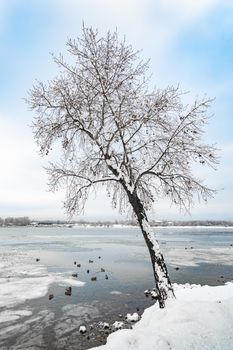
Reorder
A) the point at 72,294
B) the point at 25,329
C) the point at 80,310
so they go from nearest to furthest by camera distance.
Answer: the point at 25,329 → the point at 80,310 → the point at 72,294

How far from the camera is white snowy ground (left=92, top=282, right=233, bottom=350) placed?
28.0ft

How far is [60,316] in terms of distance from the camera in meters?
17.2

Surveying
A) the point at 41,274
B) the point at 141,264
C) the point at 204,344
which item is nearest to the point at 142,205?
the point at 204,344

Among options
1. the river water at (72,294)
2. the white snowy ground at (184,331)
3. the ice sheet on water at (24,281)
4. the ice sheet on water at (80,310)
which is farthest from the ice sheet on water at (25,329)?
the white snowy ground at (184,331)

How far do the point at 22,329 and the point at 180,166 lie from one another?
29.7ft

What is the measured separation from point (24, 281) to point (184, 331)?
18523mm

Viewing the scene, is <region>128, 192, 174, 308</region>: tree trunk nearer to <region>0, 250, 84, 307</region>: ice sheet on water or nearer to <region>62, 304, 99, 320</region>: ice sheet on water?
<region>62, 304, 99, 320</region>: ice sheet on water

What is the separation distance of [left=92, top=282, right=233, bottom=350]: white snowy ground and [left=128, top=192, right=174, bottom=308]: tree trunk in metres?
0.47

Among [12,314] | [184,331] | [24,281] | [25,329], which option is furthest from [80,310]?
[184,331]

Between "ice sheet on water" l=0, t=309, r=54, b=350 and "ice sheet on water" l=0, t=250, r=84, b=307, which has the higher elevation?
"ice sheet on water" l=0, t=250, r=84, b=307

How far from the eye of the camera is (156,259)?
40.7 ft

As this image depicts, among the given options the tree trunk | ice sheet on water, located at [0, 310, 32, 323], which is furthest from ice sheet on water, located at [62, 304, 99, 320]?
the tree trunk

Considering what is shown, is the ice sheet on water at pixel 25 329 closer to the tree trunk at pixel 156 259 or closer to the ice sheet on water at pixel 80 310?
the ice sheet on water at pixel 80 310

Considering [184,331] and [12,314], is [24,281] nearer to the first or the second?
[12,314]
